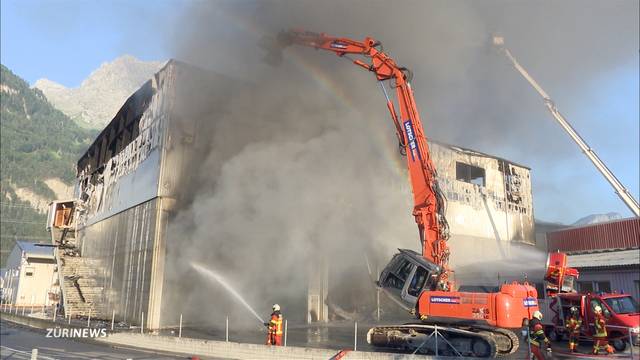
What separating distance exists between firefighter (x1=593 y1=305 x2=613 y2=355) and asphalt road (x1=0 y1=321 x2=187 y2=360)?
9409 mm

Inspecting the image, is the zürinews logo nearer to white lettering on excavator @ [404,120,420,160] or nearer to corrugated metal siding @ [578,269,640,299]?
white lettering on excavator @ [404,120,420,160]

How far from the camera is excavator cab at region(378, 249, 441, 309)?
9.95 metres

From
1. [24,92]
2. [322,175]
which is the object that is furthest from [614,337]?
[24,92]

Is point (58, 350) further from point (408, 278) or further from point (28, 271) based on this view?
point (28, 271)

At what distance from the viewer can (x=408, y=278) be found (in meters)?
10.1

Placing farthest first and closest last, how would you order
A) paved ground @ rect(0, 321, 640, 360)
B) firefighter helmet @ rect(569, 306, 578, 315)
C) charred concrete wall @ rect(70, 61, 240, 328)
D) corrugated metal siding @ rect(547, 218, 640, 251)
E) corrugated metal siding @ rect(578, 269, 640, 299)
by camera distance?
corrugated metal siding @ rect(547, 218, 640, 251) < corrugated metal siding @ rect(578, 269, 640, 299) < charred concrete wall @ rect(70, 61, 240, 328) < paved ground @ rect(0, 321, 640, 360) < firefighter helmet @ rect(569, 306, 578, 315)

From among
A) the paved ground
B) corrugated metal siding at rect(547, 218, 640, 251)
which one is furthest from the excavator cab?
corrugated metal siding at rect(547, 218, 640, 251)

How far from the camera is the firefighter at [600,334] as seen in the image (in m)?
9.16

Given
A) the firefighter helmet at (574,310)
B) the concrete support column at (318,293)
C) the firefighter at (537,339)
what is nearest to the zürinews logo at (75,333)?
the concrete support column at (318,293)

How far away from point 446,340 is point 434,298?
91cm

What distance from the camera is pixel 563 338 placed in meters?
11.6

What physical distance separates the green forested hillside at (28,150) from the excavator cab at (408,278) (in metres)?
104

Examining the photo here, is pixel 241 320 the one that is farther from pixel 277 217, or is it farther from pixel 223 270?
pixel 277 217

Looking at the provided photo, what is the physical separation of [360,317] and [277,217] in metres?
Result: 8.00
